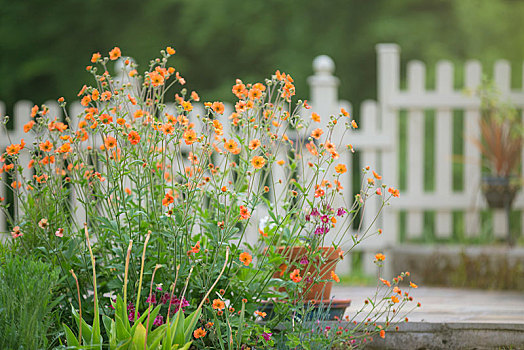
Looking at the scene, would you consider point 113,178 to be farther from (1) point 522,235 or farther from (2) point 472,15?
(2) point 472,15

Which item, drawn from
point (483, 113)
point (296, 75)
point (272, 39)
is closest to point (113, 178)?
point (483, 113)

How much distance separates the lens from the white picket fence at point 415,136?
4.86 m

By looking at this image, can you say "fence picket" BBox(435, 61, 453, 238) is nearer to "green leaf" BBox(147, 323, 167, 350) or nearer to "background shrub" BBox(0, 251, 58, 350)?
"green leaf" BBox(147, 323, 167, 350)

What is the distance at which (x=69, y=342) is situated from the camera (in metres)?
1.99

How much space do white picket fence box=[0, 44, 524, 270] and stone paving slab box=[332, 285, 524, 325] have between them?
1.01 m

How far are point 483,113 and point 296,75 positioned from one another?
2.91 m

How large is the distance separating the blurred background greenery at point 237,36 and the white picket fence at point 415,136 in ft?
9.78

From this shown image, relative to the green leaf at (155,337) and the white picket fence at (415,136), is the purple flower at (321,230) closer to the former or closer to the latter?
the green leaf at (155,337)

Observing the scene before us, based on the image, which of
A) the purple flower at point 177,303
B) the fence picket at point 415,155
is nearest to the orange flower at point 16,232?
the purple flower at point 177,303

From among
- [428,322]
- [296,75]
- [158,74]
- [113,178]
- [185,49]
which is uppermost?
[185,49]

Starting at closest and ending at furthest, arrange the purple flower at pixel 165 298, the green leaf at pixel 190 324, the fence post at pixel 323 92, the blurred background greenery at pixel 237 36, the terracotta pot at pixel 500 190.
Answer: the green leaf at pixel 190 324 → the purple flower at pixel 165 298 → the terracotta pot at pixel 500 190 → the fence post at pixel 323 92 → the blurred background greenery at pixel 237 36

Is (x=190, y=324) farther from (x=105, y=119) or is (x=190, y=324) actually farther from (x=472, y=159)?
(x=472, y=159)

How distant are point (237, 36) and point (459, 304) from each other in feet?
18.8

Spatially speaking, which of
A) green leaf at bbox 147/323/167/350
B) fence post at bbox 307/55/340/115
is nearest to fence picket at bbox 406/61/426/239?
fence post at bbox 307/55/340/115
